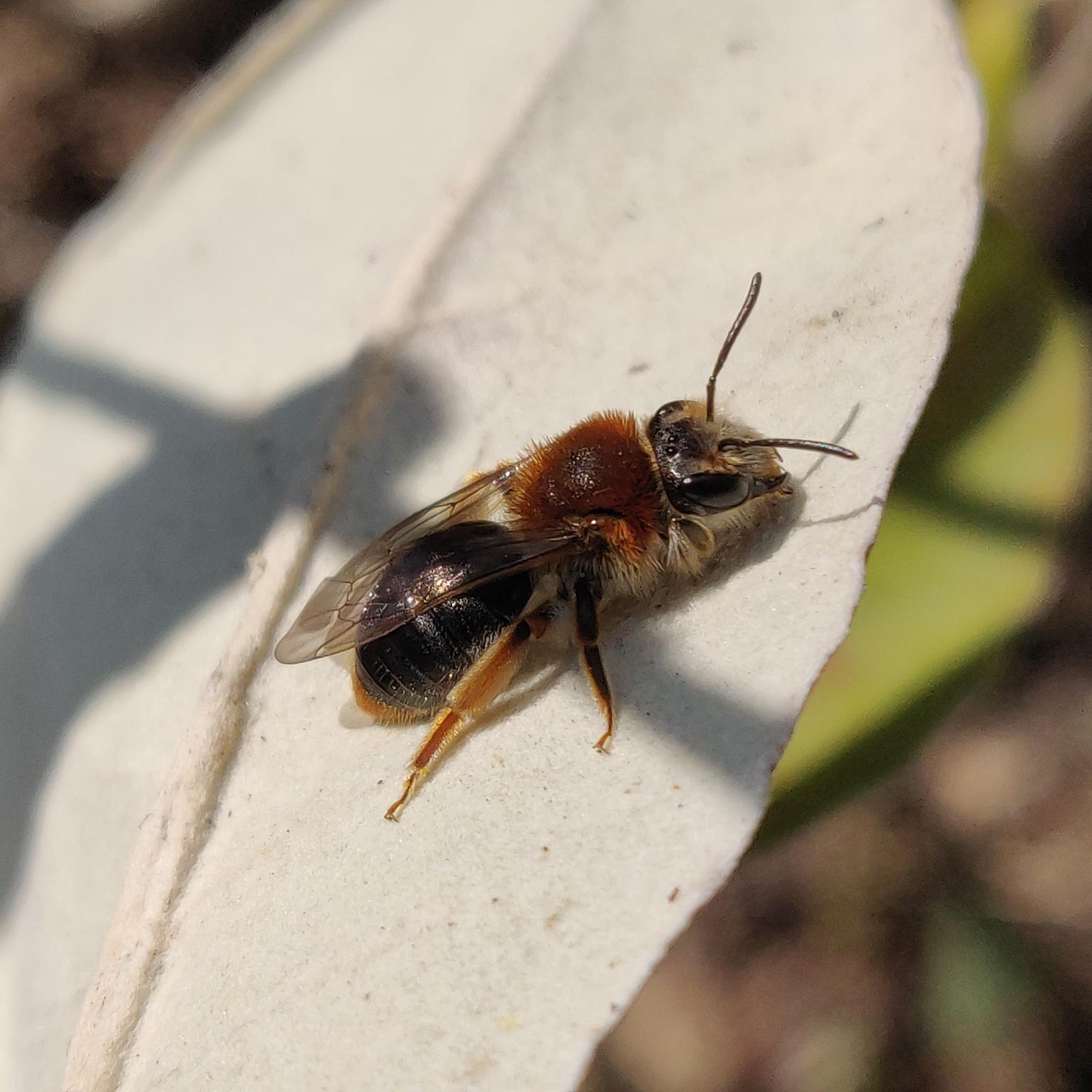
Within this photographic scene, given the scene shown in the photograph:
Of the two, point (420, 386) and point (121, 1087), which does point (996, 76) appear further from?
point (121, 1087)

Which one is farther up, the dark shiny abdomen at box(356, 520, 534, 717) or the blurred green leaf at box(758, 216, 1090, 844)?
the dark shiny abdomen at box(356, 520, 534, 717)

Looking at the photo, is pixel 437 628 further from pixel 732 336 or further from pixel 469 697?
pixel 732 336

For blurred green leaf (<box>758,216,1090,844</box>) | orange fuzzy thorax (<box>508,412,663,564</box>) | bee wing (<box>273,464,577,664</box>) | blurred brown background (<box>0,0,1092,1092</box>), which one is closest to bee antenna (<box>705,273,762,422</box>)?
orange fuzzy thorax (<box>508,412,663,564</box>)

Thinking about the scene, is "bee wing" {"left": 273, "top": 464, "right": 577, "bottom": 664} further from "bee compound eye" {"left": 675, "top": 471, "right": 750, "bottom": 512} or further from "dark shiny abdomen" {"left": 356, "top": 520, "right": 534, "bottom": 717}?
"bee compound eye" {"left": 675, "top": 471, "right": 750, "bottom": 512}

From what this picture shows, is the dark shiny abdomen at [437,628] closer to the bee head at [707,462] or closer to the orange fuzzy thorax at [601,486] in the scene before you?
the orange fuzzy thorax at [601,486]

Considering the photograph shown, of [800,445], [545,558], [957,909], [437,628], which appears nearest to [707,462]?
[800,445]

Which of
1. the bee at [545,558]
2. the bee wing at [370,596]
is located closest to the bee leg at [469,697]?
the bee at [545,558]

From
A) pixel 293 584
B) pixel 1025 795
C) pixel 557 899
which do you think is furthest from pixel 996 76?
pixel 1025 795
